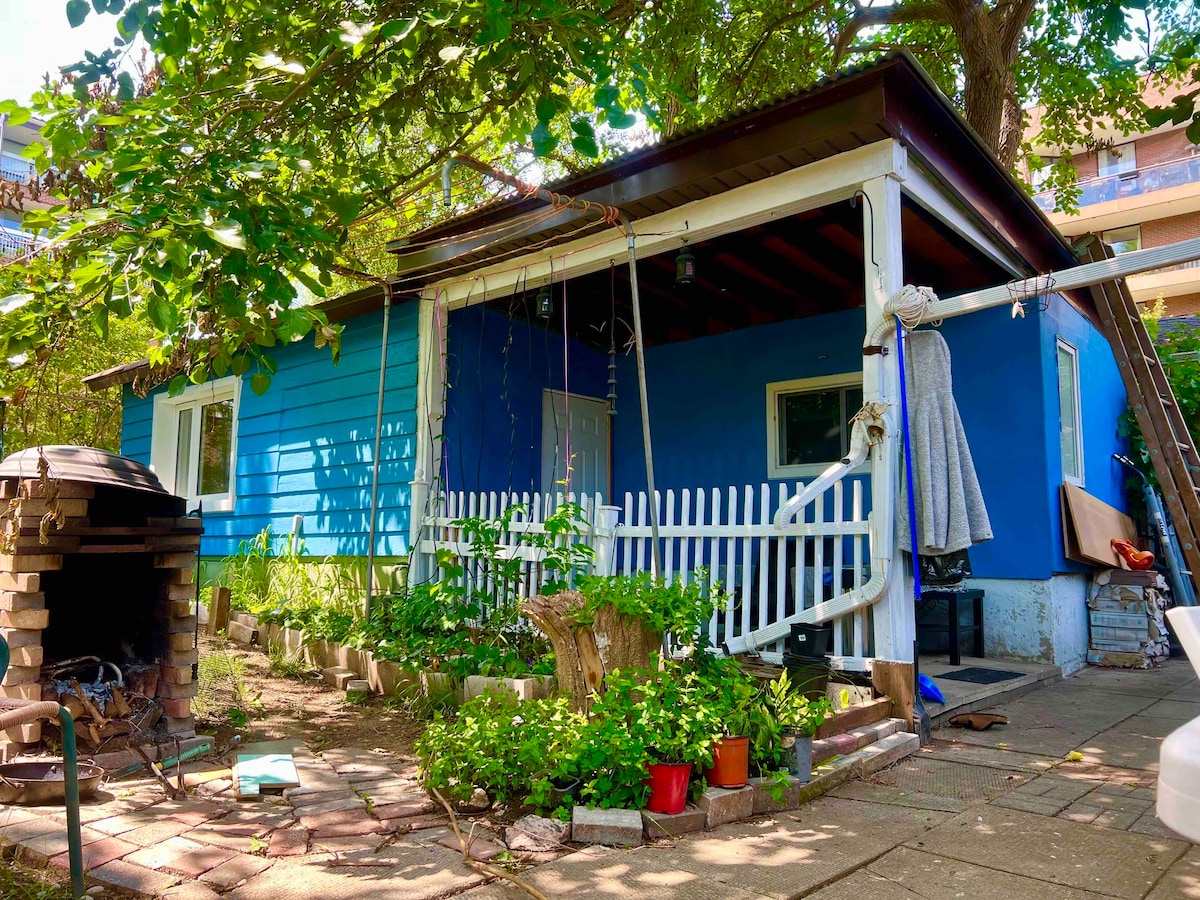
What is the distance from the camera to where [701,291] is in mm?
7820

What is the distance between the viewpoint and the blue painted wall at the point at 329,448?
7219 mm

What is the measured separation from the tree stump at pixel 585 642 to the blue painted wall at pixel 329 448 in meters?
3.41

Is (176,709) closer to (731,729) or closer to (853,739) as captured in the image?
(731,729)

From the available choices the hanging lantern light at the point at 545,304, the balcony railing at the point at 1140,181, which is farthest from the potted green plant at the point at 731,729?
the balcony railing at the point at 1140,181

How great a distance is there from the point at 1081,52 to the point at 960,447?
9496mm

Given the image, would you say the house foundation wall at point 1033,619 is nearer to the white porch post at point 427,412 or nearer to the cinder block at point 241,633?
the white porch post at point 427,412

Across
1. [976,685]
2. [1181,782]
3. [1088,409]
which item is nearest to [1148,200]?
[1088,409]

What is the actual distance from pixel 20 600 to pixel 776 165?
4704mm

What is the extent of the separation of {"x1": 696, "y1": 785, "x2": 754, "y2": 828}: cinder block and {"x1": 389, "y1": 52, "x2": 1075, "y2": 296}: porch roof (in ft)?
11.6

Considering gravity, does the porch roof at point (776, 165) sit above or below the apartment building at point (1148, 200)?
below

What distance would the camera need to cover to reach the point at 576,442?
28.3 ft

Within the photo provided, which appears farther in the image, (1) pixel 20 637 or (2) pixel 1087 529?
(2) pixel 1087 529

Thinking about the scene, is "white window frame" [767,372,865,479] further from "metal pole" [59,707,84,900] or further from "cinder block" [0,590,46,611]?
"metal pole" [59,707,84,900]

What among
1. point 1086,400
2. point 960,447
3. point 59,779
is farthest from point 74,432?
point 1086,400
